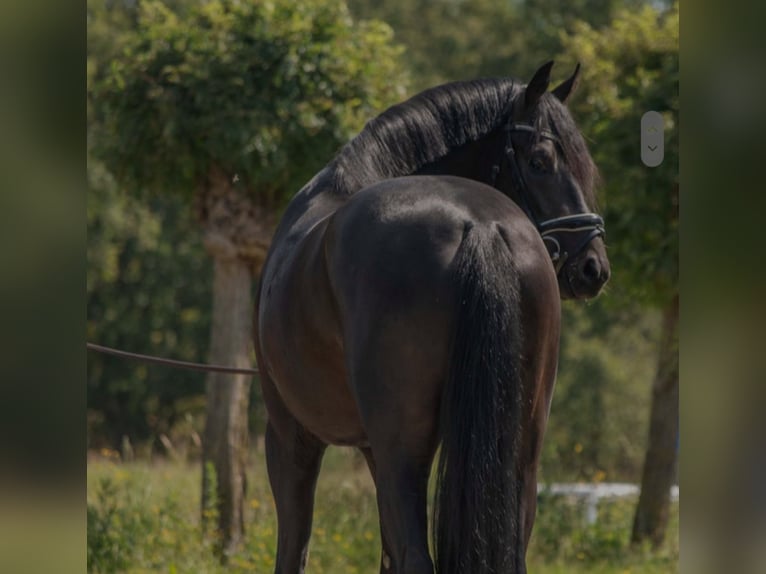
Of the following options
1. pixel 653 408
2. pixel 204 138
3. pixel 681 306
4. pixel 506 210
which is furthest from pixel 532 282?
pixel 653 408

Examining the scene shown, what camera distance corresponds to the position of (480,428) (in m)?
2.67

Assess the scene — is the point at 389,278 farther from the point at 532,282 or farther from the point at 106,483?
the point at 106,483

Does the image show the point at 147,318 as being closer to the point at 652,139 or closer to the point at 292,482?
the point at 292,482

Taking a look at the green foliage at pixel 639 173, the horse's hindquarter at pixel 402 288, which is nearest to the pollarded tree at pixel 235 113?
the green foliage at pixel 639 173

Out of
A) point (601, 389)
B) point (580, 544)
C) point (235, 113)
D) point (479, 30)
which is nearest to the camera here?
point (235, 113)

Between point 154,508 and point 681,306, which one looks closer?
point 681,306

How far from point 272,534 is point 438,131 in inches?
127

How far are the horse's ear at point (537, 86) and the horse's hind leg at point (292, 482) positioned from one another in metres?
1.22

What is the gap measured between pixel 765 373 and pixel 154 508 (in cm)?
558

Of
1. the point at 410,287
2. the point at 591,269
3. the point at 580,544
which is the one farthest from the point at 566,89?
the point at 580,544

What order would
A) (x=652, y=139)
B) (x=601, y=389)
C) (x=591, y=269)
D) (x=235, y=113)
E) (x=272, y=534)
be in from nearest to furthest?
(x=652, y=139), (x=591, y=269), (x=235, y=113), (x=272, y=534), (x=601, y=389)

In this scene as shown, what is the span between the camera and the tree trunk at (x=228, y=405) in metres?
6.59

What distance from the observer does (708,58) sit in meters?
1.50

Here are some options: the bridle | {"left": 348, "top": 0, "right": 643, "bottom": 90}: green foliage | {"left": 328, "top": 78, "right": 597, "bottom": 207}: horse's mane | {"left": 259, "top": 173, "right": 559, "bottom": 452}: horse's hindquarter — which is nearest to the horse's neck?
{"left": 328, "top": 78, "right": 597, "bottom": 207}: horse's mane
